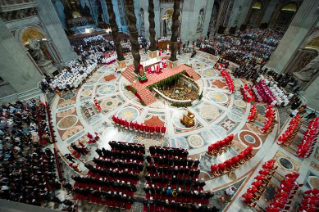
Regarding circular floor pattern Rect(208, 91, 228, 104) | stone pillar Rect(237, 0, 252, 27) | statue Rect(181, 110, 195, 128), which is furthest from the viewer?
stone pillar Rect(237, 0, 252, 27)

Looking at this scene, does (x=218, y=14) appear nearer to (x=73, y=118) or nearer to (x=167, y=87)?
(x=167, y=87)

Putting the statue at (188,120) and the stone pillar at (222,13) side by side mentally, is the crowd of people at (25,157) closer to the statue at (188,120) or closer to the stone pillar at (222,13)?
the statue at (188,120)

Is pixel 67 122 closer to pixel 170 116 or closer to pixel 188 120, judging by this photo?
pixel 170 116

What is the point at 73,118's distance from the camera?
14.3 meters

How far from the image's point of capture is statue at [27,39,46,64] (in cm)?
1762

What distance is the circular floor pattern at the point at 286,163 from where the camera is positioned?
10.2 metres

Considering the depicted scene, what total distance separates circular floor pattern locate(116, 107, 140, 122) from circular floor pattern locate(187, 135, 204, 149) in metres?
5.82

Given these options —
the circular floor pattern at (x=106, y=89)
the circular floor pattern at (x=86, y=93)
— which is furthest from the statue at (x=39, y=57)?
the circular floor pattern at (x=106, y=89)

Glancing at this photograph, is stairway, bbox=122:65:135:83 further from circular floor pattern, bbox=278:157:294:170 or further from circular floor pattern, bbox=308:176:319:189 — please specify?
circular floor pattern, bbox=308:176:319:189

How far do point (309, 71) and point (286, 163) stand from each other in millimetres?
12346

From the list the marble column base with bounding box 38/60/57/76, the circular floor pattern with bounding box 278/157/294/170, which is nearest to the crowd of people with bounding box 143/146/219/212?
the circular floor pattern with bounding box 278/157/294/170

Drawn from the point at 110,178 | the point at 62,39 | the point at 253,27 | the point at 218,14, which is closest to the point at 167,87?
the point at 110,178

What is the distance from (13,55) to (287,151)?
92.8ft

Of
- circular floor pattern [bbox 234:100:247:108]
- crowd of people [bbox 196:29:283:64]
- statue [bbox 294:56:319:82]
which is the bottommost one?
circular floor pattern [bbox 234:100:247:108]
